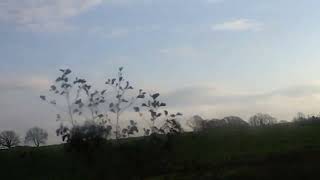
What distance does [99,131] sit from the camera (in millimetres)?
23297

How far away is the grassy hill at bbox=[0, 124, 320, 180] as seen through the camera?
23.7 m

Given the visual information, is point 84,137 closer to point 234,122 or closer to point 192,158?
point 192,158

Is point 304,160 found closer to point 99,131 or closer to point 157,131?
point 157,131

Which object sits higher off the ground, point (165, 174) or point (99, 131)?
point (99, 131)

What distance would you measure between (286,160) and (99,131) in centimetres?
927

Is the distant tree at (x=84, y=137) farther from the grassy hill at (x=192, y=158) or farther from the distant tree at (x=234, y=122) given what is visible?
the distant tree at (x=234, y=122)

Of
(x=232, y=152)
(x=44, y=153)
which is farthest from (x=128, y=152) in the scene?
(x=44, y=153)

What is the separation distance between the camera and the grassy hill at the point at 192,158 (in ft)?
77.8

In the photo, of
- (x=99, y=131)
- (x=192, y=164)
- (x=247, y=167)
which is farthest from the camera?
(x=192, y=164)

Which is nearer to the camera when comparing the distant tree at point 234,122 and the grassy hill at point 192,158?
the grassy hill at point 192,158

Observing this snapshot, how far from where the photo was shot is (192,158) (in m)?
34.3

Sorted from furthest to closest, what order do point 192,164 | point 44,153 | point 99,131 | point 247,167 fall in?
1. point 44,153
2. point 192,164
3. point 247,167
4. point 99,131

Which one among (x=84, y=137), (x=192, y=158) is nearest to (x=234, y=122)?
(x=192, y=158)

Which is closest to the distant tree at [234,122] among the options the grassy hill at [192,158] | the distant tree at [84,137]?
the grassy hill at [192,158]
